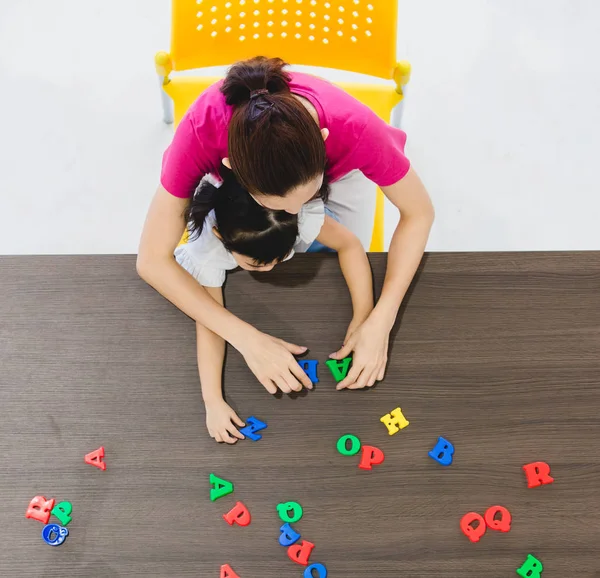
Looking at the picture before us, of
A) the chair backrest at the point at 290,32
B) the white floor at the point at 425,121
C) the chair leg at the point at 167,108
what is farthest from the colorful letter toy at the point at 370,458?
the chair leg at the point at 167,108

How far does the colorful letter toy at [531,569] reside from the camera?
2.68 ft

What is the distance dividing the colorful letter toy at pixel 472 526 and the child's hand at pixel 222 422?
339mm

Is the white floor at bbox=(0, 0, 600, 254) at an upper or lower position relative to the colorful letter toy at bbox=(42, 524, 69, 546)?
upper

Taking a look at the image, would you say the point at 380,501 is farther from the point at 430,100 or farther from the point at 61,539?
the point at 430,100

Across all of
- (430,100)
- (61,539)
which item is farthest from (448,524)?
(430,100)

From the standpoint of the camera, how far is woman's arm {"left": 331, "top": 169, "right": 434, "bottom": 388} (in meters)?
0.93

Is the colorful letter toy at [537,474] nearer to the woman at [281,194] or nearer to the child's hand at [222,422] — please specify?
the woman at [281,194]

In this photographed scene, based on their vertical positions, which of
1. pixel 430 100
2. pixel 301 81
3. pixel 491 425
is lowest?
pixel 491 425

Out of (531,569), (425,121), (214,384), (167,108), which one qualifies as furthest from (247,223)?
(425,121)

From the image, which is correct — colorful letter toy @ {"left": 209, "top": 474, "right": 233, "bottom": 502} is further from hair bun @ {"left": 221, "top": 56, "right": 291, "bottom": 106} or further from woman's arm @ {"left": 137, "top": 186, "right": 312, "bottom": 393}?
hair bun @ {"left": 221, "top": 56, "right": 291, "bottom": 106}

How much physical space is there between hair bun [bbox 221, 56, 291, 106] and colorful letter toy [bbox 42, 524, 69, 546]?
652mm

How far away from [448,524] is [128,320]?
0.58 m

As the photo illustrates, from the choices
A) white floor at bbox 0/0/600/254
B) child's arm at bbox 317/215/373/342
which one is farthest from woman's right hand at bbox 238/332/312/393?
white floor at bbox 0/0/600/254

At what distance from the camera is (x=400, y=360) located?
0.96 metres
